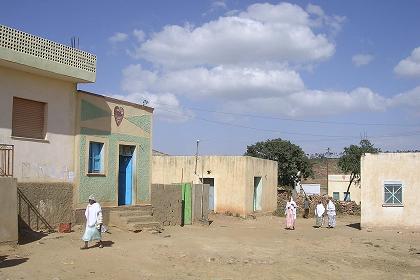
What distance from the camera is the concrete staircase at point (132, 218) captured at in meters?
16.5

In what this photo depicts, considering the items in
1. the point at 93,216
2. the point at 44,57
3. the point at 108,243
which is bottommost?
the point at 108,243

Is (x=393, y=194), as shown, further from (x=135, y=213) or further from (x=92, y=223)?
(x=92, y=223)

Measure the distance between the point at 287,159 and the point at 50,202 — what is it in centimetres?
3109

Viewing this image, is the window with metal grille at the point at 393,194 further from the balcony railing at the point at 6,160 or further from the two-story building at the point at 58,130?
the balcony railing at the point at 6,160

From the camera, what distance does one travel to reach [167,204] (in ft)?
65.3

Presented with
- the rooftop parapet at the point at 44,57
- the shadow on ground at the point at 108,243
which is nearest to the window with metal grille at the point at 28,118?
the rooftop parapet at the point at 44,57

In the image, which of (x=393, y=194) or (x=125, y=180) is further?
(x=393, y=194)

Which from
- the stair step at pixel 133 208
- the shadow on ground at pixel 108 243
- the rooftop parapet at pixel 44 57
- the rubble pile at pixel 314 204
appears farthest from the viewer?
the rubble pile at pixel 314 204

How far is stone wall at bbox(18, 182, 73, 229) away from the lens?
13883 millimetres

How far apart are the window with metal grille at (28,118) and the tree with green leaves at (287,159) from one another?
3096cm

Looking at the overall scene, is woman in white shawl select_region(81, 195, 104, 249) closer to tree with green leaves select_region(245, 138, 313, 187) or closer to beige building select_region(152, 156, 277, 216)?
beige building select_region(152, 156, 277, 216)

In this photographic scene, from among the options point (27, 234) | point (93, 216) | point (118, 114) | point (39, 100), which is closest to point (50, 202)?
point (27, 234)

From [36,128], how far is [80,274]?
601 cm

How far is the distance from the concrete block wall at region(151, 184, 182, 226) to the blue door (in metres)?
1.20
